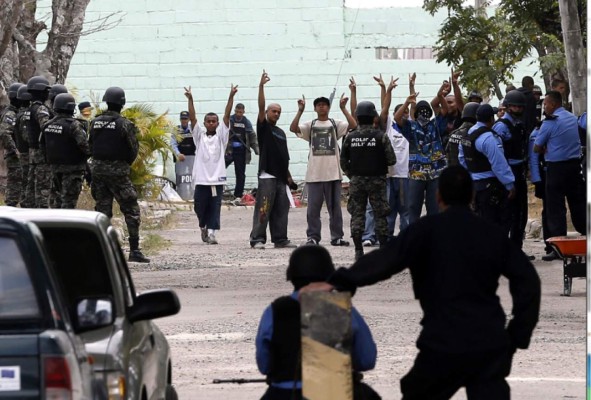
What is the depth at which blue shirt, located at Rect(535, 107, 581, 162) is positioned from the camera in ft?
53.3

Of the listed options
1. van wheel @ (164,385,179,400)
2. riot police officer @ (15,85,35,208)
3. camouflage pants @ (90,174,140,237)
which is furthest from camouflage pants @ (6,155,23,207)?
van wheel @ (164,385,179,400)

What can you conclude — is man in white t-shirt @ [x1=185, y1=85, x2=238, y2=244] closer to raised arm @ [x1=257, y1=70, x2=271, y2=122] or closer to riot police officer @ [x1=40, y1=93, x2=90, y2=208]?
raised arm @ [x1=257, y1=70, x2=271, y2=122]

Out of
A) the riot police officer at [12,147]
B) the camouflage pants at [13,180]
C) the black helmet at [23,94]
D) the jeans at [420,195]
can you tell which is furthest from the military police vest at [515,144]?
the camouflage pants at [13,180]

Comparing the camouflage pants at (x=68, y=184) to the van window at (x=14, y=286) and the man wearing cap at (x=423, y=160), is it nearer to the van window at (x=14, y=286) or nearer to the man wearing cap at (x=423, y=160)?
the man wearing cap at (x=423, y=160)

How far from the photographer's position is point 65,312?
5508 millimetres

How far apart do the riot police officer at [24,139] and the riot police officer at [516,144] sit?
21.1ft

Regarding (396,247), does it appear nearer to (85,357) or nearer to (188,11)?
(85,357)

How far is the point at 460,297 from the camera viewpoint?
623 cm

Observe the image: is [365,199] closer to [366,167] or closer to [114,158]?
[366,167]

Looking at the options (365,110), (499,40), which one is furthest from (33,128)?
(499,40)

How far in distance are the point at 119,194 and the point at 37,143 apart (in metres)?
2.53

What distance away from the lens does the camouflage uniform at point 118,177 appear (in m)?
16.9

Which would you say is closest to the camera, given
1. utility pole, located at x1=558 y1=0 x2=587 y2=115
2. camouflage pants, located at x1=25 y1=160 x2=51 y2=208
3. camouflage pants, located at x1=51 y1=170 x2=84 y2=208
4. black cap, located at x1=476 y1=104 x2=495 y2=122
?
black cap, located at x1=476 y1=104 x2=495 y2=122

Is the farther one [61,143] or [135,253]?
[61,143]
